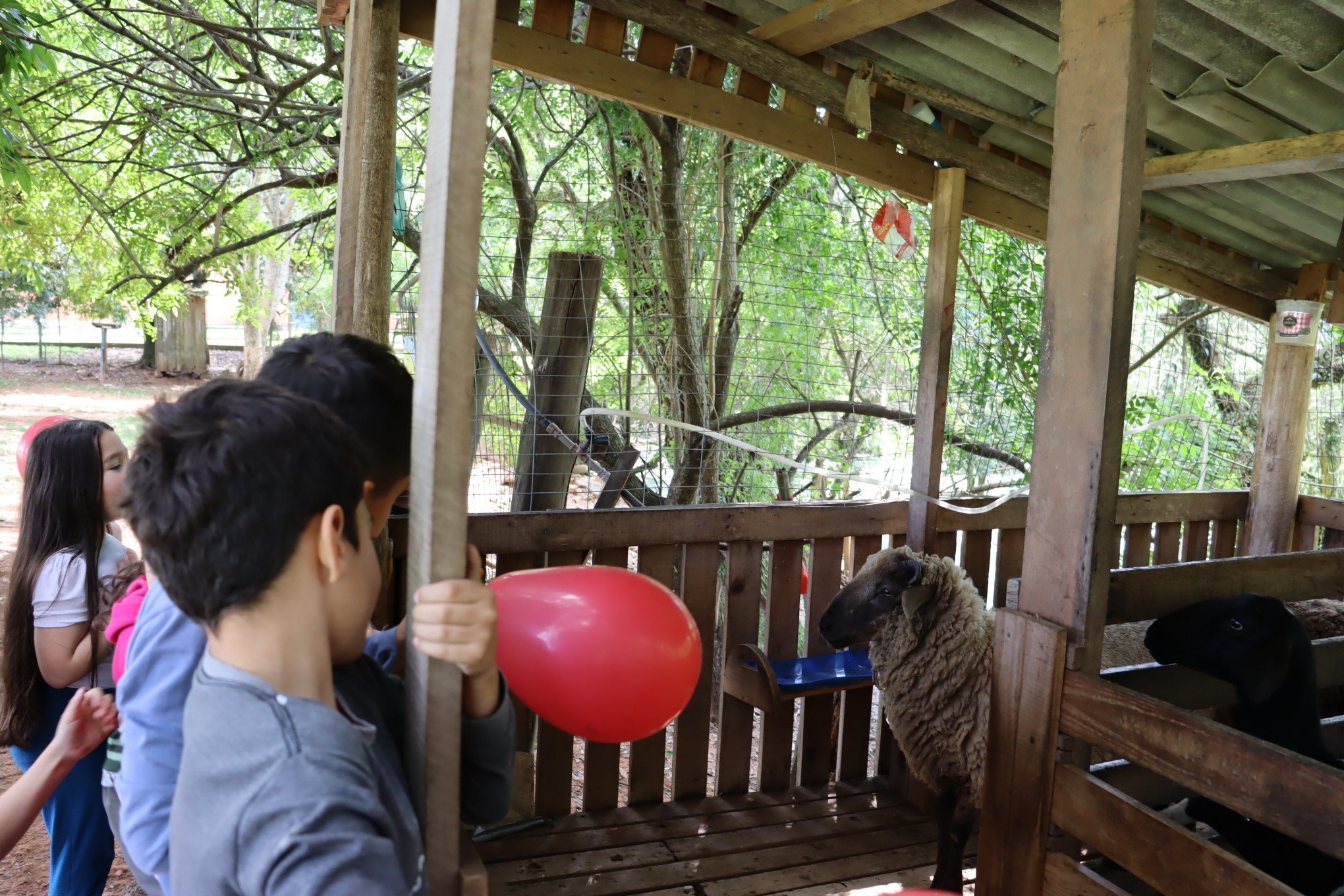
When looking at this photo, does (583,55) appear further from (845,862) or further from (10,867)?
(10,867)

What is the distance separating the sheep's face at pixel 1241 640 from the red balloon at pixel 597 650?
72.3 inches

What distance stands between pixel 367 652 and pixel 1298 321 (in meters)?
5.15

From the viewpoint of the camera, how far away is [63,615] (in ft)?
7.38

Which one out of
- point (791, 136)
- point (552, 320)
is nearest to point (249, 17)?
point (552, 320)

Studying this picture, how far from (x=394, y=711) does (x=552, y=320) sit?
332cm

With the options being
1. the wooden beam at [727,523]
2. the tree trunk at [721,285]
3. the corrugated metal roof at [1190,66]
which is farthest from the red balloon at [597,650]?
the tree trunk at [721,285]

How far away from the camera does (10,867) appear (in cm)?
333

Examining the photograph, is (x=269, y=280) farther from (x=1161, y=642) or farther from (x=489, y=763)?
(x=489, y=763)

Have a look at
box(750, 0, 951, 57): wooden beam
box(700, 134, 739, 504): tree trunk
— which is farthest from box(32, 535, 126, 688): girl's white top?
box(700, 134, 739, 504): tree trunk

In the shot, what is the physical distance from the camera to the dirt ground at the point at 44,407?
330 centimetres

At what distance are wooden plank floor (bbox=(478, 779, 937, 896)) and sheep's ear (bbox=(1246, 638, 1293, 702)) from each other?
1.41 metres

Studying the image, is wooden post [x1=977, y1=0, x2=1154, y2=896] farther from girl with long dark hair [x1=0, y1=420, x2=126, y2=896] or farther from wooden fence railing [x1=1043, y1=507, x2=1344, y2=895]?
girl with long dark hair [x1=0, y1=420, x2=126, y2=896]

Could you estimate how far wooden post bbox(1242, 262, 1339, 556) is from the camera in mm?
4859

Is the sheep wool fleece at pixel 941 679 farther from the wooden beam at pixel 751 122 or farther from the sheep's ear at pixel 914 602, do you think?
the wooden beam at pixel 751 122
